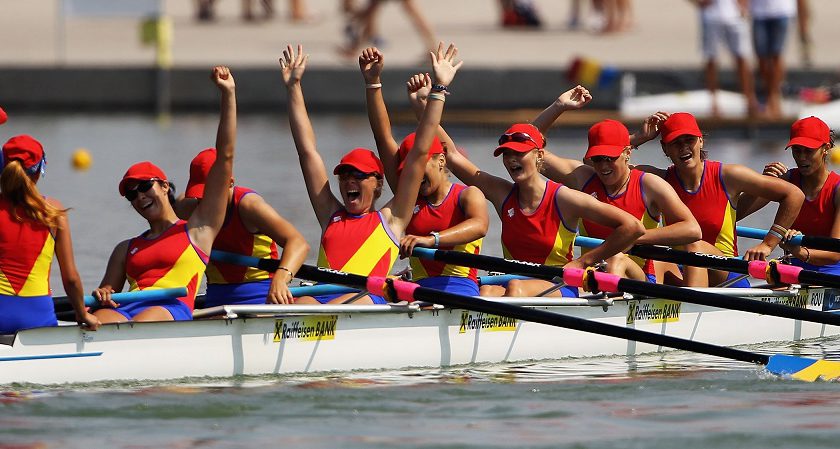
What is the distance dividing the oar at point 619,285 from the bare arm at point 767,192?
0.97 metres

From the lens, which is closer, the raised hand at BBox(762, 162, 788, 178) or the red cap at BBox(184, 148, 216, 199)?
the red cap at BBox(184, 148, 216, 199)

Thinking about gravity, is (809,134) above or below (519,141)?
above

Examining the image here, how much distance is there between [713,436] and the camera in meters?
7.06

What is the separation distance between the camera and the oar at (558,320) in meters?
8.17

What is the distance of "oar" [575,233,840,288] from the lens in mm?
9164

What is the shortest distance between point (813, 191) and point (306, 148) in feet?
10.7

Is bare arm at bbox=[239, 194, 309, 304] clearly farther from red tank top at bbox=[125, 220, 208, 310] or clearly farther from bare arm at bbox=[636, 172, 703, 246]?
bare arm at bbox=[636, 172, 703, 246]

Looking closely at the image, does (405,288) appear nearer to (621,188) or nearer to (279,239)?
(279,239)

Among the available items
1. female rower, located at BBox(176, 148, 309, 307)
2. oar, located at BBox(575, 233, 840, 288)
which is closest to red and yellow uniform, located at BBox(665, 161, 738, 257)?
oar, located at BBox(575, 233, 840, 288)

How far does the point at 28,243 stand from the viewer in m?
7.45

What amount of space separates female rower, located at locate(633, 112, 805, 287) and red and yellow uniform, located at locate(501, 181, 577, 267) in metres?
1.00

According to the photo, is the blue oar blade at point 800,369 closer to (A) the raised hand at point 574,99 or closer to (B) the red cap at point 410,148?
(B) the red cap at point 410,148

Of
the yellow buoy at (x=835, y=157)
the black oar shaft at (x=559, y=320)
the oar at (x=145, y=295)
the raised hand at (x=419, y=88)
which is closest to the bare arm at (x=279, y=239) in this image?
the oar at (x=145, y=295)

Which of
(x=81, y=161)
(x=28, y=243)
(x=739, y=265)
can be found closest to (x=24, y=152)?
(x=28, y=243)
